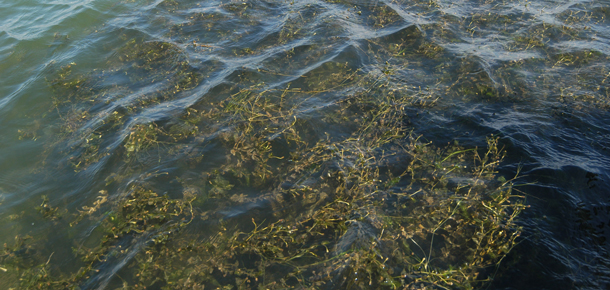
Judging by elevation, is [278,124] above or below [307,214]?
above

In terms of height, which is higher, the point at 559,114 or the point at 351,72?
the point at 351,72

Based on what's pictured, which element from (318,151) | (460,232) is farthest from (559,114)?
(318,151)

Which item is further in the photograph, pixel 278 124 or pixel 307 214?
pixel 278 124

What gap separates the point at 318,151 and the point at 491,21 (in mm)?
6942

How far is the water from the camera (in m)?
4.19

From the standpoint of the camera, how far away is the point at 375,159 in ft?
16.9

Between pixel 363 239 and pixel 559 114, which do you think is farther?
pixel 559 114

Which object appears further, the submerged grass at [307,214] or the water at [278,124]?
the water at [278,124]

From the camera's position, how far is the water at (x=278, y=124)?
165 inches

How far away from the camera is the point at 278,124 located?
595cm

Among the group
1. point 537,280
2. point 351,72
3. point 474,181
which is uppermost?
point 351,72

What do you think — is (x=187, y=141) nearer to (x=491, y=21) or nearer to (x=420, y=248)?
(x=420, y=248)

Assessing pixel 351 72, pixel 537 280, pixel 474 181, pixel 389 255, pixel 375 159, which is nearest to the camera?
pixel 537 280

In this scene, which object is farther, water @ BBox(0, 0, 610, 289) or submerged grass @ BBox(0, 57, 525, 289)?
water @ BBox(0, 0, 610, 289)
